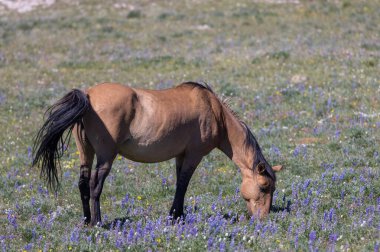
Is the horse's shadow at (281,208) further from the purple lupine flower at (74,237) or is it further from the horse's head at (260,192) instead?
the purple lupine flower at (74,237)

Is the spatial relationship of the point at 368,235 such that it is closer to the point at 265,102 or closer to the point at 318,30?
the point at 265,102

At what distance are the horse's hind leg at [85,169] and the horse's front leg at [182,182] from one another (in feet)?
3.79

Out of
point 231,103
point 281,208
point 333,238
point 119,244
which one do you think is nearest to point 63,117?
point 119,244

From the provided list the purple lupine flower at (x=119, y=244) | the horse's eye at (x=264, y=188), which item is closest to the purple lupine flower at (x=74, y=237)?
the purple lupine flower at (x=119, y=244)

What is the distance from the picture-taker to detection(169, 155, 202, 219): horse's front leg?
855 centimetres

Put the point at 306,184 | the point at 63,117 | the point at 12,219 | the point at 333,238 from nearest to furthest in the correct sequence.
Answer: the point at 333,238 < the point at 63,117 < the point at 12,219 < the point at 306,184

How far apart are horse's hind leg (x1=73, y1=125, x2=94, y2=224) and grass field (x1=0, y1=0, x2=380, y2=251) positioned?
0.89 feet

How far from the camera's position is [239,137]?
29.4 feet

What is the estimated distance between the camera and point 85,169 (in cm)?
825

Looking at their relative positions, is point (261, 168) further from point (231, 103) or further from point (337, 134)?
point (231, 103)

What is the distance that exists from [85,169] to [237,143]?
2.21m

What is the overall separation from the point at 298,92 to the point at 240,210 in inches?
287

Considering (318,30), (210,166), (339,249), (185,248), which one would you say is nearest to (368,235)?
(339,249)

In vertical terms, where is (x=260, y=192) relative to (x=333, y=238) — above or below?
below
